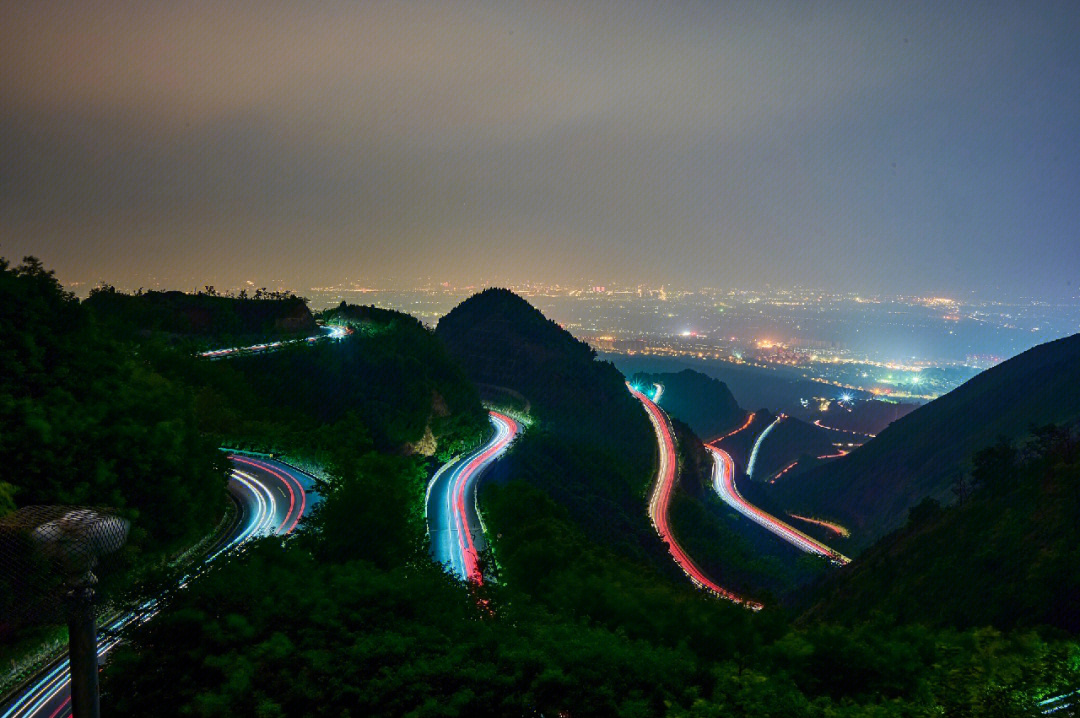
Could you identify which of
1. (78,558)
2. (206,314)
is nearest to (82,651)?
(78,558)

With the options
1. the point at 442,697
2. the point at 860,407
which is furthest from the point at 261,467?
the point at 860,407

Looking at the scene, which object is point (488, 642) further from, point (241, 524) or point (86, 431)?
point (241, 524)

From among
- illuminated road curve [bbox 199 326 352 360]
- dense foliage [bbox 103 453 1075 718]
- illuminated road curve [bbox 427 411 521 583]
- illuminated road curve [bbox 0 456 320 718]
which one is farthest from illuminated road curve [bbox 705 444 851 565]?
illuminated road curve [bbox 199 326 352 360]

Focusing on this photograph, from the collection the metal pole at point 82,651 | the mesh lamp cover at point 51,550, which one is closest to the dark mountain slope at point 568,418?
the metal pole at point 82,651

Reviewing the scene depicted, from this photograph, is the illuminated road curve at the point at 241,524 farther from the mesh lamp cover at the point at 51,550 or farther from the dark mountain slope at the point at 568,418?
the dark mountain slope at the point at 568,418

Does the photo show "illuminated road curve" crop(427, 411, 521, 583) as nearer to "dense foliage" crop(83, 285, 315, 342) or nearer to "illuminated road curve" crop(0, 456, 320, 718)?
"illuminated road curve" crop(0, 456, 320, 718)
